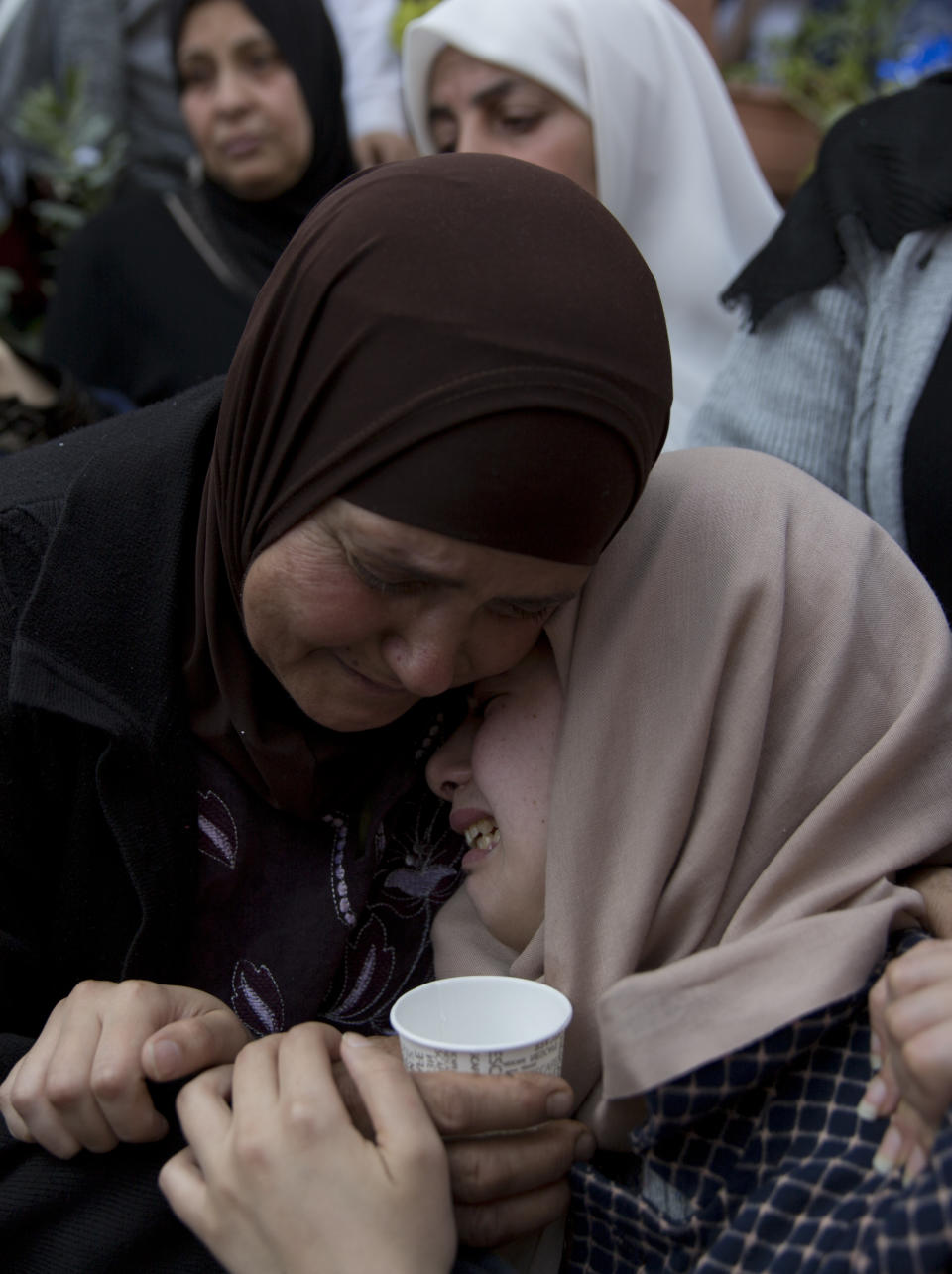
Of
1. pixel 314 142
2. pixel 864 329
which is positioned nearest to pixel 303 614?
pixel 864 329

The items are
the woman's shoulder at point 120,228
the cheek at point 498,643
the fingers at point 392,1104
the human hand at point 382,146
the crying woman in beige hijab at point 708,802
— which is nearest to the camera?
the fingers at point 392,1104

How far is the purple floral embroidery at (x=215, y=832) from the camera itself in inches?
62.7

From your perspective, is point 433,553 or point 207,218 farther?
point 207,218

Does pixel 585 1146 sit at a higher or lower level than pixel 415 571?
lower

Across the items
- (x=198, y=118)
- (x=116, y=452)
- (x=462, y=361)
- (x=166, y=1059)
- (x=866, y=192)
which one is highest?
(x=462, y=361)

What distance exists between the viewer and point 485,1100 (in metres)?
A: 1.25

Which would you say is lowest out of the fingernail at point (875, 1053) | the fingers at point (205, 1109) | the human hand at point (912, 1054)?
the fingers at point (205, 1109)

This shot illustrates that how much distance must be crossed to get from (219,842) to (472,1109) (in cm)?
51

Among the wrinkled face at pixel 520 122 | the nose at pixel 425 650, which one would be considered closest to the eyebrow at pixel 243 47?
the wrinkled face at pixel 520 122

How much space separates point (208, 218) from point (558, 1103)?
3.23 meters

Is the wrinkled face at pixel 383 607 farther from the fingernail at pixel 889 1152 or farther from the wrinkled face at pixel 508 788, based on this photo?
the fingernail at pixel 889 1152

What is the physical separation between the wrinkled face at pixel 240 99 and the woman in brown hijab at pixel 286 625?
7.82 ft

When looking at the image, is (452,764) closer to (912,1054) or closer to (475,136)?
(912,1054)

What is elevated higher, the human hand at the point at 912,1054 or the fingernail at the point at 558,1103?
the human hand at the point at 912,1054
